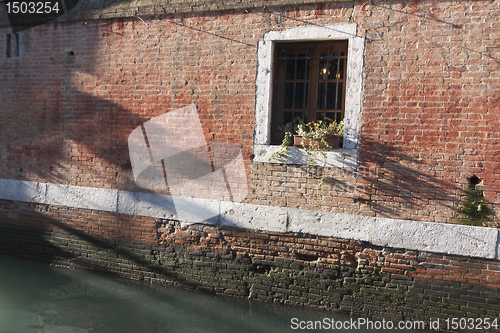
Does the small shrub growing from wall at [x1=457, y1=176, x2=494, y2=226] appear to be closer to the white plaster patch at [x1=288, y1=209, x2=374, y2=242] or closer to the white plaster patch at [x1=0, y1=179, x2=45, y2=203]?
the white plaster patch at [x1=288, y1=209, x2=374, y2=242]

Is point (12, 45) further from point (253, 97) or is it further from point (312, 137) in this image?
point (312, 137)

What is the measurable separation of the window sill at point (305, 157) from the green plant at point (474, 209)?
1.26 m

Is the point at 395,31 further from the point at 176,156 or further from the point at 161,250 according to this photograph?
the point at 161,250

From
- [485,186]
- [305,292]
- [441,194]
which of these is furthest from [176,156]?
[485,186]

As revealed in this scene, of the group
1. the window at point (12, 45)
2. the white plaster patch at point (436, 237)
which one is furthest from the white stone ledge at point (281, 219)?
the window at point (12, 45)

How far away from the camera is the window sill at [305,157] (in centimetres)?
460

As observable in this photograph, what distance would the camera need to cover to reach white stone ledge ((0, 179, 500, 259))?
419 cm

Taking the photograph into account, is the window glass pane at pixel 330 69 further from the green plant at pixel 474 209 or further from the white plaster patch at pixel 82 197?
the white plaster patch at pixel 82 197

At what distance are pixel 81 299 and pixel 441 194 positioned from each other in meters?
4.70

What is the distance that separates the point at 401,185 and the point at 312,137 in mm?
1191

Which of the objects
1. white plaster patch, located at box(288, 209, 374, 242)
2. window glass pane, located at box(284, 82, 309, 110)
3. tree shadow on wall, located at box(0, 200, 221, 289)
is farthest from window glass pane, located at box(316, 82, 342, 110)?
tree shadow on wall, located at box(0, 200, 221, 289)

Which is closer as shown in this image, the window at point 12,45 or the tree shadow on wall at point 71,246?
the tree shadow on wall at point 71,246

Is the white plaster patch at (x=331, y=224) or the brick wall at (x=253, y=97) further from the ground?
the brick wall at (x=253, y=97)

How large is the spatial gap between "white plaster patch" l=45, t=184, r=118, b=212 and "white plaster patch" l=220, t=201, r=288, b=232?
184 cm
